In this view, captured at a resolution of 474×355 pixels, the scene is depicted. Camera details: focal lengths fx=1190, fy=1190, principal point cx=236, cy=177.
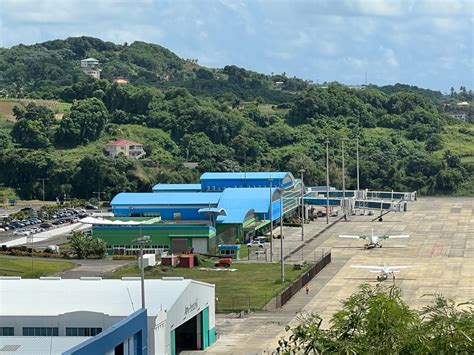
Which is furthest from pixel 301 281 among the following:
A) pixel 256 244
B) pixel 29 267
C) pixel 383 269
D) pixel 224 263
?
pixel 256 244

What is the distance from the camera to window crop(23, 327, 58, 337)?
53844mm

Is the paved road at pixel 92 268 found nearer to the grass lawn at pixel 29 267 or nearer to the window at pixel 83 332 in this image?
the grass lawn at pixel 29 267

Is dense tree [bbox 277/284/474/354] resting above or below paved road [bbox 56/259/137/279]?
above

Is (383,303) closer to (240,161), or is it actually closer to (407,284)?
(407,284)

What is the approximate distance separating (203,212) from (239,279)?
26.5 metres

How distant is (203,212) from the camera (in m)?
117

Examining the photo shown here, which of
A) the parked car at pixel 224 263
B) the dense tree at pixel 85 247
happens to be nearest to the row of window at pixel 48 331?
the parked car at pixel 224 263

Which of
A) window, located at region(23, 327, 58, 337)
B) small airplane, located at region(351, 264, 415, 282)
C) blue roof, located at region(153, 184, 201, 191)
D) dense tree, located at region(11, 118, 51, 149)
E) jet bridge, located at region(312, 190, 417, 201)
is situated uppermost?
dense tree, located at region(11, 118, 51, 149)

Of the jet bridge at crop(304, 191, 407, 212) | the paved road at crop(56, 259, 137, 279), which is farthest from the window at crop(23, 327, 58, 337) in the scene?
the jet bridge at crop(304, 191, 407, 212)

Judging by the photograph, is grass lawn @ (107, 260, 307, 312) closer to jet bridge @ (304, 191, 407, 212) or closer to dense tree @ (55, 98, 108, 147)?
jet bridge @ (304, 191, 407, 212)

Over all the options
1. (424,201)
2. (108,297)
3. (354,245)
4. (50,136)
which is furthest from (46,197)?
(108,297)

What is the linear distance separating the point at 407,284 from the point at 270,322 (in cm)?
1803

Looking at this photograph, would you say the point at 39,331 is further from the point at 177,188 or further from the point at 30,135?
the point at 30,135

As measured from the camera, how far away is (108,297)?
57500mm
